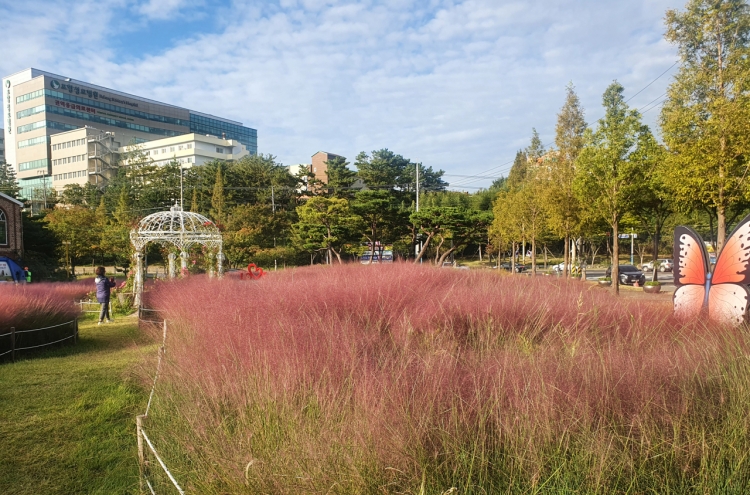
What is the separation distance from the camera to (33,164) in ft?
201

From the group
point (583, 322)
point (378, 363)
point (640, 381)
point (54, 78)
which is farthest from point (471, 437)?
point (54, 78)

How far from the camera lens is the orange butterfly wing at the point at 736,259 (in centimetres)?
419

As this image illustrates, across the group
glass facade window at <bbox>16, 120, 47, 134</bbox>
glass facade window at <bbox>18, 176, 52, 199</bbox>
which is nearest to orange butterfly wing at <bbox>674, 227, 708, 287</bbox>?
glass facade window at <bbox>18, 176, 52, 199</bbox>

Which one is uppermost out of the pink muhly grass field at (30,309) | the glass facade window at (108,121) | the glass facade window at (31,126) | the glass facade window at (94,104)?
the glass facade window at (94,104)

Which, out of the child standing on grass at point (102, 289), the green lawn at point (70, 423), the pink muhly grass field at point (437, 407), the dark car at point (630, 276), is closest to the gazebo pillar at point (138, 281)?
the child standing on grass at point (102, 289)

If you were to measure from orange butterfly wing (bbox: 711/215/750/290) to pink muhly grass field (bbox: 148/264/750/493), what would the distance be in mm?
974

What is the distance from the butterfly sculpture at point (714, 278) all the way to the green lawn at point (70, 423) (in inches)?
193

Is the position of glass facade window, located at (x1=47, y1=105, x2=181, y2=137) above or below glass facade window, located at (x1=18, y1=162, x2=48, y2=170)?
above

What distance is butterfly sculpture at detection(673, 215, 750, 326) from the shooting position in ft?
13.7

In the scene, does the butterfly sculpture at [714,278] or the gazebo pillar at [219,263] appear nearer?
the butterfly sculpture at [714,278]

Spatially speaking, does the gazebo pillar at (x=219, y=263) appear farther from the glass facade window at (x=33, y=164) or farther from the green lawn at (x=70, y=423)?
the glass facade window at (x=33, y=164)

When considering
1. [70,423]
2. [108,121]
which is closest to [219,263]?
[70,423]

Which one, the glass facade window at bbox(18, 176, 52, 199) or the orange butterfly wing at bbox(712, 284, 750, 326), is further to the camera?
the glass facade window at bbox(18, 176, 52, 199)

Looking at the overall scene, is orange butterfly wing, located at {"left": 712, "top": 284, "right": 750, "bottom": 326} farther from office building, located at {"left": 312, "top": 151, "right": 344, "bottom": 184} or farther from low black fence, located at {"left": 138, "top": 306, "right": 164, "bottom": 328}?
office building, located at {"left": 312, "top": 151, "right": 344, "bottom": 184}
